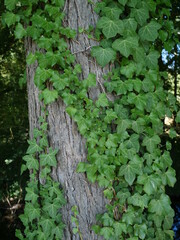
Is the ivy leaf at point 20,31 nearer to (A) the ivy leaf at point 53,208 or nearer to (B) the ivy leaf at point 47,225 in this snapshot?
(A) the ivy leaf at point 53,208

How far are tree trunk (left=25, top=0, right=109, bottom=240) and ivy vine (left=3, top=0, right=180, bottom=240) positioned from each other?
2.0 inches

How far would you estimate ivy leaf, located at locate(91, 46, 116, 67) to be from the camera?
5.25ft

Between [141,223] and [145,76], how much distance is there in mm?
937

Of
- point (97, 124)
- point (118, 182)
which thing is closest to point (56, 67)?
point (97, 124)

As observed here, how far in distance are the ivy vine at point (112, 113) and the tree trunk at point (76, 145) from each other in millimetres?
50

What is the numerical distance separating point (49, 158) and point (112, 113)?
Answer: 49cm

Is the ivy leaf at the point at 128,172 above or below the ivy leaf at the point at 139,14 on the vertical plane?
below

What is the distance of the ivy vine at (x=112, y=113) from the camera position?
162 centimetres

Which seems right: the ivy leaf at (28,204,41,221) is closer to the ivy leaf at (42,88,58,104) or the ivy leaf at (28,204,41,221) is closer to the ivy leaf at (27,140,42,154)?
the ivy leaf at (27,140,42,154)

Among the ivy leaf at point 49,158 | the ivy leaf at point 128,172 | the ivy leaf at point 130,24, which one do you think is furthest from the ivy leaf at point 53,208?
the ivy leaf at point 130,24

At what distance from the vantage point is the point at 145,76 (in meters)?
1.71

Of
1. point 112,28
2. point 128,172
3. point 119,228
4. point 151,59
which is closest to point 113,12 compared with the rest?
point 112,28

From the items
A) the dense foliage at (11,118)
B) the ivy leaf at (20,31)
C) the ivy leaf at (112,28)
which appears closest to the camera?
the ivy leaf at (112,28)

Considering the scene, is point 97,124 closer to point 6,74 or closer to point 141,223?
point 141,223
